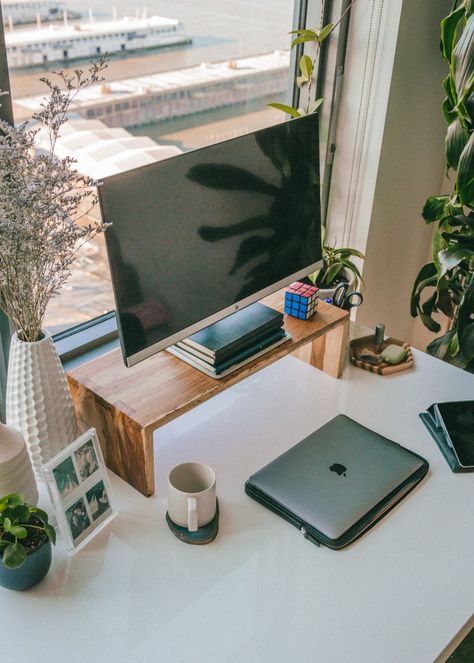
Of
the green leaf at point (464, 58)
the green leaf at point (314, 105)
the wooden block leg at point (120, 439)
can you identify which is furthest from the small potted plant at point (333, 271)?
the wooden block leg at point (120, 439)

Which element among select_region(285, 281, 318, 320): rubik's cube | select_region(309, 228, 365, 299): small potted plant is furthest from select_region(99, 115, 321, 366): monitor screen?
select_region(309, 228, 365, 299): small potted plant

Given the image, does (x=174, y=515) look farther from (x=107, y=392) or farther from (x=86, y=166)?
(x=86, y=166)

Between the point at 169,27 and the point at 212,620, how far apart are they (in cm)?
134

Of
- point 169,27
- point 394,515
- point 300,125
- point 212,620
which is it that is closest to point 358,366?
point 394,515

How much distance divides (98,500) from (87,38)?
1.00 metres

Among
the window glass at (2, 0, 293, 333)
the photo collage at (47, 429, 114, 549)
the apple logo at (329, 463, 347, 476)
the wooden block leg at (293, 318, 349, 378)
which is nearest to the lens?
the photo collage at (47, 429, 114, 549)

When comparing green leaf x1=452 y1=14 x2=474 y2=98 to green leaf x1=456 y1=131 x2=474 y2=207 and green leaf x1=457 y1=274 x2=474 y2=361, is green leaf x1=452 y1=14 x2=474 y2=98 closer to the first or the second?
green leaf x1=456 y1=131 x2=474 y2=207

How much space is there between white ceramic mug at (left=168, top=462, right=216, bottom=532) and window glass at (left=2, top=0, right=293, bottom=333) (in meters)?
0.67

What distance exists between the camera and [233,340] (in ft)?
4.44

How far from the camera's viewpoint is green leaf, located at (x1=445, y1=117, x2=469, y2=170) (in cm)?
182

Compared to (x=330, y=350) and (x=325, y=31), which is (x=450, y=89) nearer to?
(x=325, y=31)

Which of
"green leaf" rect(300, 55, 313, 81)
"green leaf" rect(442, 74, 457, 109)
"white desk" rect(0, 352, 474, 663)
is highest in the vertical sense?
"green leaf" rect(300, 55, 313, 81)

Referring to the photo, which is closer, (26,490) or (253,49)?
(26,490)

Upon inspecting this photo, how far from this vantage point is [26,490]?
115cm
